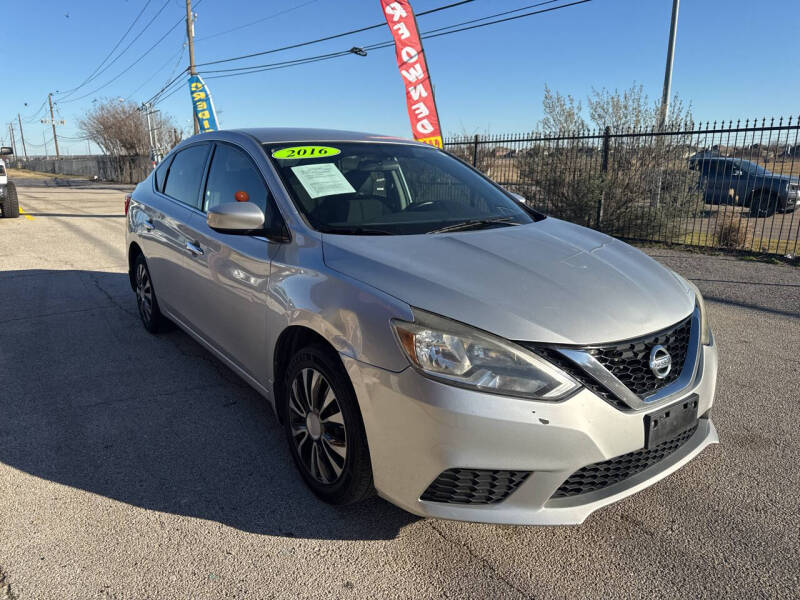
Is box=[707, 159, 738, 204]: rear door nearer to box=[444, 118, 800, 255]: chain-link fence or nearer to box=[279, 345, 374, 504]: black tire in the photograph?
box=[444, 118, 800, 255]: chain-link fence

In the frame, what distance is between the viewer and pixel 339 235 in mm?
2717

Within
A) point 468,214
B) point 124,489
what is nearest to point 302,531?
point 124,489

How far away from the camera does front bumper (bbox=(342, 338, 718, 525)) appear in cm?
196

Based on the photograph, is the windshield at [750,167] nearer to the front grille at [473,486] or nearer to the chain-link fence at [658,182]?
the chain-link fence at [658,182]

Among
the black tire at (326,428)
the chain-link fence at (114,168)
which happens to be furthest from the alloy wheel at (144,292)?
the chain-link fence at (114,168)

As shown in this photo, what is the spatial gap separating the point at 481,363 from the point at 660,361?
72cm

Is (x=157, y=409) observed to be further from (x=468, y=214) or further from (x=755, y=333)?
(x=755, y=333)

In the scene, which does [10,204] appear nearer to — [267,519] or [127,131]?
[267,519]

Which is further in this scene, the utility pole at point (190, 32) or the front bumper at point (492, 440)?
the utility pole at point (190, 32)

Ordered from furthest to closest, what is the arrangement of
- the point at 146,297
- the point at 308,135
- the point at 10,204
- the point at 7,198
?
the point at 10,204
the point at 7,198
the point at 146,297
the point at 308,135

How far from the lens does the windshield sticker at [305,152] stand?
3238 millimetres

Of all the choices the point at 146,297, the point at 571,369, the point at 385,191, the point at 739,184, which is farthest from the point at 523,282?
the point at 739,184

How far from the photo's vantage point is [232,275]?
3.18 metres

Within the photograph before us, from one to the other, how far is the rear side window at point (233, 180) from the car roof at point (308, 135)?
164mm
